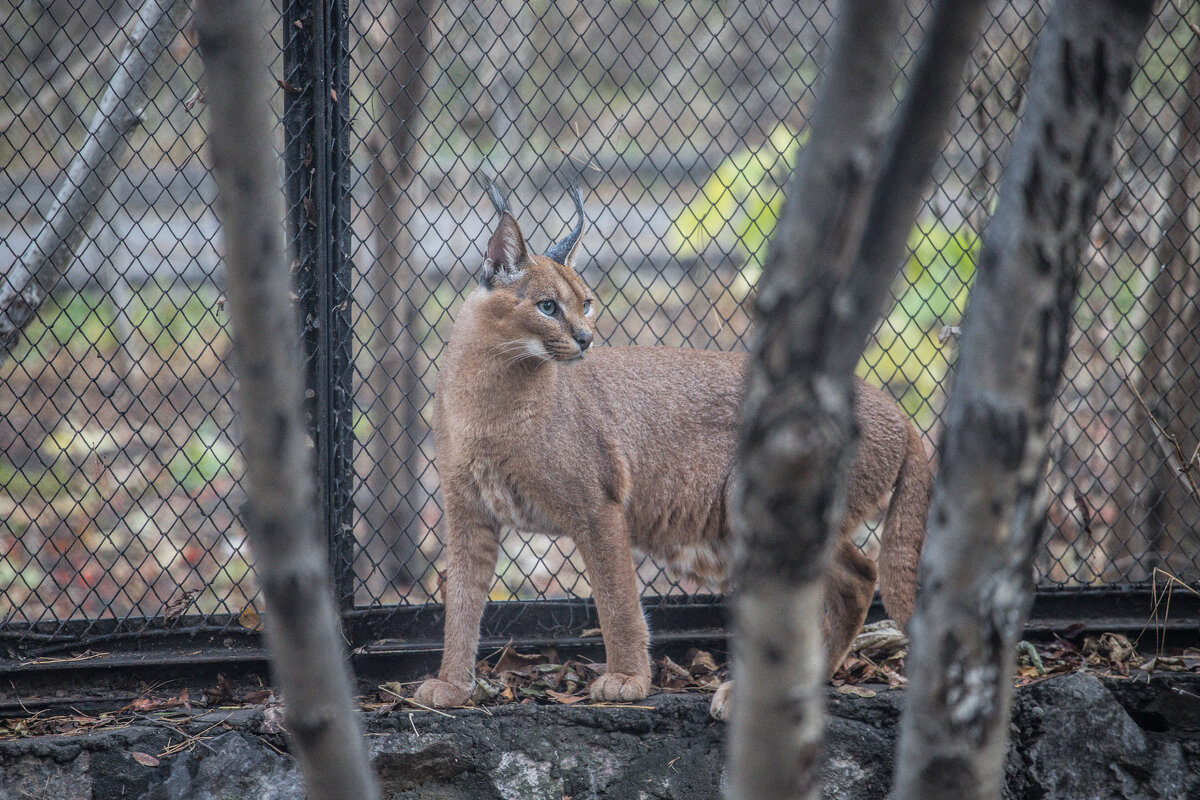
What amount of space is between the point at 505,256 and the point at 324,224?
0.66 m

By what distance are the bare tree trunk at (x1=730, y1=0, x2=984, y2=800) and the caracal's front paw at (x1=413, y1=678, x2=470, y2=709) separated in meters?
2.16

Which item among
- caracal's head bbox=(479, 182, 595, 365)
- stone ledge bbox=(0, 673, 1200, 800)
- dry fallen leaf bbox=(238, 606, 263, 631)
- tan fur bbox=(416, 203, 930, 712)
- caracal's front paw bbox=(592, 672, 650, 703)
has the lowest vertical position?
stone ledge bbox=(0, 673, 1200, 800)

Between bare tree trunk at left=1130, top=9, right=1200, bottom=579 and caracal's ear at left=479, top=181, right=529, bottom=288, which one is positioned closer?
caracal's ear at left=479, top=181, right=529, bottom=288

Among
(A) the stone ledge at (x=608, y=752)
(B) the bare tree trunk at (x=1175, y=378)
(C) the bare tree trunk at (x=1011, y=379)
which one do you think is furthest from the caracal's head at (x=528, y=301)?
(B) the bare tree trunk at (x=1175, y=378)

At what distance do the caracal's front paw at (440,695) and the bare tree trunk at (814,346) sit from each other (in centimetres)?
216

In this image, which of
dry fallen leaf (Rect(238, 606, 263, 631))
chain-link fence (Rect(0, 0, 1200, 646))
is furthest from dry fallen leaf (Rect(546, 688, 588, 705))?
dry fallen leaf (Rect(238, 606, 263, 631))

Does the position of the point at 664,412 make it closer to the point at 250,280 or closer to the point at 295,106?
the point at 295,106

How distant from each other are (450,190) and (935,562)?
9.41m

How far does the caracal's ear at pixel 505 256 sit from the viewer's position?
3721 millimetres

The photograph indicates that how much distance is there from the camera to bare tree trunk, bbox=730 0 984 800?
4.25ft

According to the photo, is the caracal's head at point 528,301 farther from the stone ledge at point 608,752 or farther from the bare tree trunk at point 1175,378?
the bare tree trunk at point 1175,378

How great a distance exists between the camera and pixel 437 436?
3.90 m

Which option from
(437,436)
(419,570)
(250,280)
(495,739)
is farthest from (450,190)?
(250,280)

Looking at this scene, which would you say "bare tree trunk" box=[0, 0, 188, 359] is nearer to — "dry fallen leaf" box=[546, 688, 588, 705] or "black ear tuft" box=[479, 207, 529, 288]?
"black ear tuft" box=[479, 207, 529, 288]
